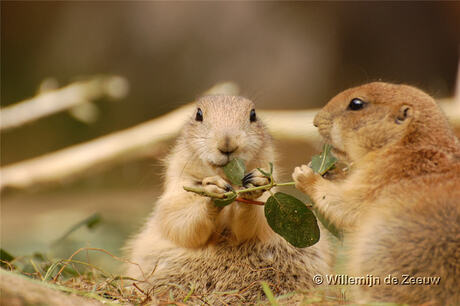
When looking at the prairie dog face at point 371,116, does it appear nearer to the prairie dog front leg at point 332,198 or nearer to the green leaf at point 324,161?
the green leaf at point 324,161

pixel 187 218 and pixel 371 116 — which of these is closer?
pixel 371 116

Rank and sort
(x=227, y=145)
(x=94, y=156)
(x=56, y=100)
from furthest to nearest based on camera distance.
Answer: (x=56, y=100) < (x=94, y=156) < (x=227, y=145)

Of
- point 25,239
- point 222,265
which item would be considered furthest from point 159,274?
point 25,239

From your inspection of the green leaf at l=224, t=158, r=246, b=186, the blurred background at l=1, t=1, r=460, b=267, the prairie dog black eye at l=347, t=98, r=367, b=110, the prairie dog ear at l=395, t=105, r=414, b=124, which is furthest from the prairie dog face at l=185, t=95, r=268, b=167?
the blurred background at l=1, t=1, r=460, b=267

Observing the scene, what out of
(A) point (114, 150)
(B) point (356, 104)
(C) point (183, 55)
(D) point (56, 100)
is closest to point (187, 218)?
(B) point (356, 104)

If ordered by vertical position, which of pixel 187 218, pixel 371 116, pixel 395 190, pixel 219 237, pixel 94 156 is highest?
pixel 371 116

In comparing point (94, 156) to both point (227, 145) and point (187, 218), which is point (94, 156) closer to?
point (187, 218)

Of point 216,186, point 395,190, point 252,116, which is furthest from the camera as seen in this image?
point 252,116
